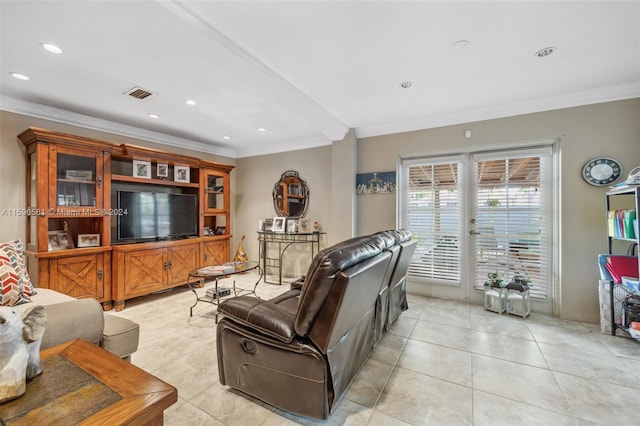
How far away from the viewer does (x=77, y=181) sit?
132 inches

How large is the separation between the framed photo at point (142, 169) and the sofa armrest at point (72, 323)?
280cm

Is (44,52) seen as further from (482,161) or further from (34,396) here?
(482,161)

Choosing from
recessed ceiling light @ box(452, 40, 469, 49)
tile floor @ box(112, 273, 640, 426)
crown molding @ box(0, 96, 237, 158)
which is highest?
recessed ceiling light @ box(452, 40, 469, 49)

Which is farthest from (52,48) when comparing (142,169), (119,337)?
(119,337)

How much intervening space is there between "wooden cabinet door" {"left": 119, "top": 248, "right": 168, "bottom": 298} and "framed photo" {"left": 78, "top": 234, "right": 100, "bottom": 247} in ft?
1.24

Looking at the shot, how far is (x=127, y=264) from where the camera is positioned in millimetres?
3596

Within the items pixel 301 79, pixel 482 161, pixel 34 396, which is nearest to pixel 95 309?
pixel 34 396

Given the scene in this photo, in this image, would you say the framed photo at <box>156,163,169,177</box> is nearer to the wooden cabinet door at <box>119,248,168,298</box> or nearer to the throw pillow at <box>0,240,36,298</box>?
the wooden cabinet door at <box>119,248,168,298</box>

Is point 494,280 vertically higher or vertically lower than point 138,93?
lower

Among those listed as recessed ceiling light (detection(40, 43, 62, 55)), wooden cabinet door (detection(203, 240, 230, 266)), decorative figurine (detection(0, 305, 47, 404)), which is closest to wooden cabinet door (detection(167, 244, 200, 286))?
wooden cabinet door (detection(203, 240, 230, 266))

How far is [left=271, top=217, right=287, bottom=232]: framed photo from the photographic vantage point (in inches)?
194

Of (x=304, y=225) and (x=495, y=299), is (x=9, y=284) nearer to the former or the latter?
(x=304, y=225)

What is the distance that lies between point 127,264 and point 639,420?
16.2 feet

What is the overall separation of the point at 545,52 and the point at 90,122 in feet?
17.4
